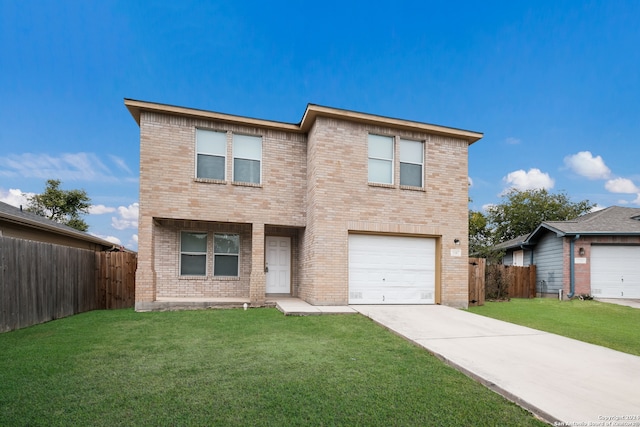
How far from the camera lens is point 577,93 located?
16906 millimetres

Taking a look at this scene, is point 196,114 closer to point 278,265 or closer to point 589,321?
point 278,265

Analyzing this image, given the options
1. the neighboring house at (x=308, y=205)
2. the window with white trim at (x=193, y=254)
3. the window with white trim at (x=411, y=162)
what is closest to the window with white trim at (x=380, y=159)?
the neighboring house at (x=308, y=205)

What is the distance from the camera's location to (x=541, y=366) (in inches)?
187

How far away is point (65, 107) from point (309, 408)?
65.8ft

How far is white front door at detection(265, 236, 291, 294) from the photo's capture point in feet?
39.9

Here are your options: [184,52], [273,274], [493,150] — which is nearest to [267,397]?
[273,274]

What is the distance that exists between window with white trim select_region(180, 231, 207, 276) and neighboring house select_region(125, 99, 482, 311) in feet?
0.11

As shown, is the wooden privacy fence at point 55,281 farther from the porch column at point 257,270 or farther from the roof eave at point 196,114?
the roof eave at point 196,114

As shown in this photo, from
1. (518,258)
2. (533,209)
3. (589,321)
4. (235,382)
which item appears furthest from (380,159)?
(533,209)

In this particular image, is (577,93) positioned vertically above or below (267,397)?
above

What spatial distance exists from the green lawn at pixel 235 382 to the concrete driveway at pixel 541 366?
0.80 ft

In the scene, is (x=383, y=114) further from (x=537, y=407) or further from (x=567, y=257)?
(x=567, y=257)

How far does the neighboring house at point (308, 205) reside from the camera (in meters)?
10.1

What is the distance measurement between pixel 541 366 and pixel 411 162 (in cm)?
734
